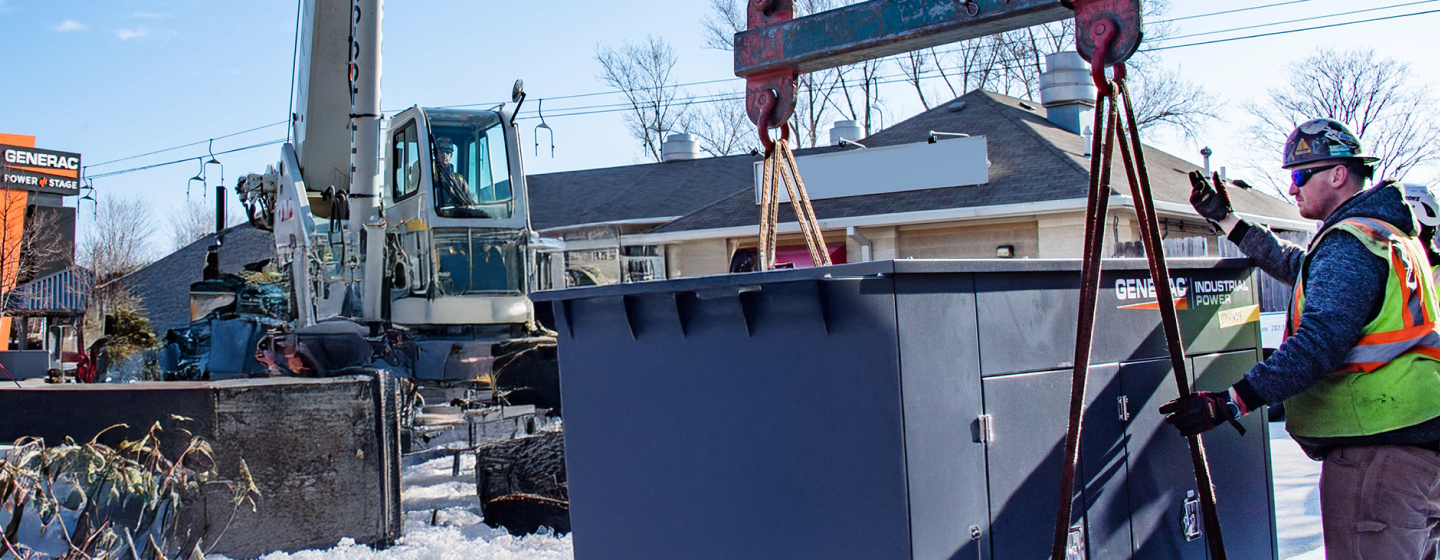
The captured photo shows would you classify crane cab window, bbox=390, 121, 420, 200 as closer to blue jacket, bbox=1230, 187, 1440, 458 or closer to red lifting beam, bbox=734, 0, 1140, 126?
red lifting beam, bbox=734, 0, 1140, 126

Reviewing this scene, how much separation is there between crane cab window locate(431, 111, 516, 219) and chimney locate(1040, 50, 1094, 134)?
13.1m

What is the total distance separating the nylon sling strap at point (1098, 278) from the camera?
3.14 m

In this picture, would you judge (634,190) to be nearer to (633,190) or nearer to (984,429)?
(633,190)

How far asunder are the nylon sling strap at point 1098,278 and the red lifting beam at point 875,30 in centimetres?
16

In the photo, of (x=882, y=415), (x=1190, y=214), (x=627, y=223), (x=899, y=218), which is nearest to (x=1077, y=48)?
(x=882, y=415)

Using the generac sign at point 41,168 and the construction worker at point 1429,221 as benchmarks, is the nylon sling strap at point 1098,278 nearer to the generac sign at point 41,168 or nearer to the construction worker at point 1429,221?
the construction worker at point 1429,221

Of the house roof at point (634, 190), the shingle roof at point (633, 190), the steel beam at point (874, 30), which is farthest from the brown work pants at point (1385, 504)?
the shingle roof at point (633, 190)

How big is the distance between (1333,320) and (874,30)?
74.7 inches

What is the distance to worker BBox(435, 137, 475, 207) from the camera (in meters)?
10.5

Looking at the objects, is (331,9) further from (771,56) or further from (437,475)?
(771,56)

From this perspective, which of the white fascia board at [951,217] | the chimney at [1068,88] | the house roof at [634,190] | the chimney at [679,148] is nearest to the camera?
the white fascia board at [951,217]

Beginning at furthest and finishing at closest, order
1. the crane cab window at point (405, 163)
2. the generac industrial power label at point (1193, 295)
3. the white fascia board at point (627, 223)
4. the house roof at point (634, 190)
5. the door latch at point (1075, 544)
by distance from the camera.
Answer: the house roof at point (634, 190) < the white fascia board at point (627, 223) < the crane cab window at point (405, 163) < the generac industrial power label at point (1193, 295) < the door latch at point (1075, 544)

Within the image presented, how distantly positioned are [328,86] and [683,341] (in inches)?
426

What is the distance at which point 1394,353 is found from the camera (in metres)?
3.33
